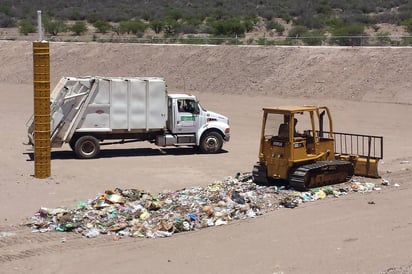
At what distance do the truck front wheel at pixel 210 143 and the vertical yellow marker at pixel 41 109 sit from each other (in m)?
6.81

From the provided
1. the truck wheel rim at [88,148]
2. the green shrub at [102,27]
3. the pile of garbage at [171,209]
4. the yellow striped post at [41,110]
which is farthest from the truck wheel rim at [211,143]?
the green shrub at [102,27]

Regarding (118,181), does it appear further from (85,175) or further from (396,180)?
(396,180)

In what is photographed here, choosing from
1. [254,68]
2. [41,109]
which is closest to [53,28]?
[254,68]

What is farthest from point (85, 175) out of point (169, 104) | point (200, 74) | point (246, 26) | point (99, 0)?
point (99, 0)

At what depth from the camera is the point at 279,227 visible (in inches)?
609

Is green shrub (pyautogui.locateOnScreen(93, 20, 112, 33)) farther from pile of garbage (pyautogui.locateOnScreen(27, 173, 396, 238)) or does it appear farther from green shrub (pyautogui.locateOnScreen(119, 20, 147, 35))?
pile of garbage (pyautogui.locateOnScreen(27, 173, 396, 238))

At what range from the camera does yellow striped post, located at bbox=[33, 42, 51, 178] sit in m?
21.7

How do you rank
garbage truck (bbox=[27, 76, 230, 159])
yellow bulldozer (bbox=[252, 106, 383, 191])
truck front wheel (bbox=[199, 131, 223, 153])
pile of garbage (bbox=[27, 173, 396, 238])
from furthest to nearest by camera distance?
truck front wheel (bbox=[199, 131, 223, 153]), garbage truck (bbox=[27, 76, 230, 159]), yellow bulldozer (bbox=[252, 106, 383, 191]), pile of garbage (bbox=[27, 173, 396, 238])

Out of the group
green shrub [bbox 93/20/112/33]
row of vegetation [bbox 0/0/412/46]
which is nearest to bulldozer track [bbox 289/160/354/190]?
row of vegetation [bbox 0/0/412/46]

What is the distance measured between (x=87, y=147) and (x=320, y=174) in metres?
9.95

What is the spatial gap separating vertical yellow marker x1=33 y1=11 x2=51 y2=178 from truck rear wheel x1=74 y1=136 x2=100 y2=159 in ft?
12.2

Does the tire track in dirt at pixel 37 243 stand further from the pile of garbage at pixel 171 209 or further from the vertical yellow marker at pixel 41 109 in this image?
the vertical yellow marker at pixel 41 109

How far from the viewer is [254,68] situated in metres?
51.2

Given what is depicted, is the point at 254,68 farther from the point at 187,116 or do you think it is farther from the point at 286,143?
the point at 286,143
